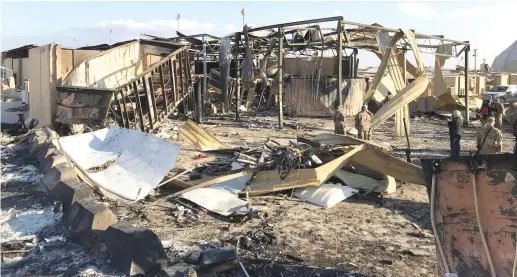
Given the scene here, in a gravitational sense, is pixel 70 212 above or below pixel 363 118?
below

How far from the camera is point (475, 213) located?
345 centimetres

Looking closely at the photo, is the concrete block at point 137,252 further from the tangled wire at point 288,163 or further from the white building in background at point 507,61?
the white building in background at point 507,61

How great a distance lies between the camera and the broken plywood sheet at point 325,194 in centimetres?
736

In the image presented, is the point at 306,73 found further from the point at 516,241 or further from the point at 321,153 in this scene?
the point at 516,241

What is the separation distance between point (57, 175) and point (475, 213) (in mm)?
6011

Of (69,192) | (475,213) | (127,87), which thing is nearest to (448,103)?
(127,87)

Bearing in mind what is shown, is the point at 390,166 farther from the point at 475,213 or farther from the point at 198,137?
the point at 198,137

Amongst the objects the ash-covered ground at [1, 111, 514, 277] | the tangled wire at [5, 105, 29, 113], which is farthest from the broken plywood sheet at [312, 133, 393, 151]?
the tangled wire at [5, 105, 29, 113]

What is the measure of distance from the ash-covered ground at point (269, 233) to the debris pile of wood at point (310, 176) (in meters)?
0.21

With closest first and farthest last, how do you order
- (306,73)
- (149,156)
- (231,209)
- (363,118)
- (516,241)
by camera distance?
(516,241), (231,209), (149,156), (363,118), (306,73)

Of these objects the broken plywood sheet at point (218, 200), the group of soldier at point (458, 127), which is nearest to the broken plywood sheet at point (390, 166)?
the group of soldier at point (458, 127)

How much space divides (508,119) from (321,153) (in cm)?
1346

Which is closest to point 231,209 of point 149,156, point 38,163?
point 149,156

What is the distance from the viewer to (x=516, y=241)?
10.8 ft
